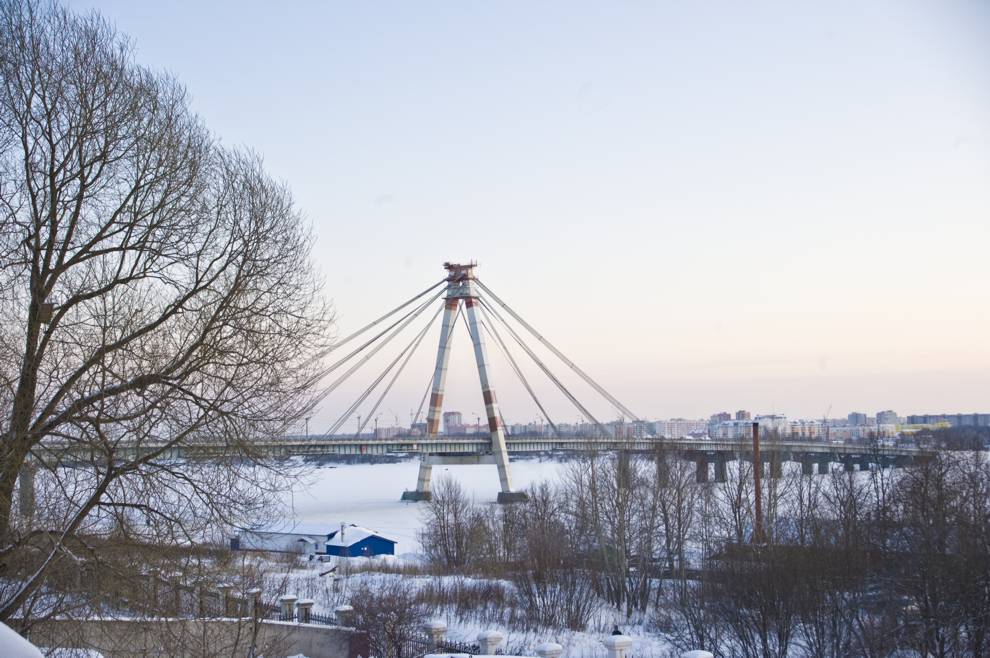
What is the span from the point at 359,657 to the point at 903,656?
25.4 ft

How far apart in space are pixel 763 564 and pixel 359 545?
14.1 meters

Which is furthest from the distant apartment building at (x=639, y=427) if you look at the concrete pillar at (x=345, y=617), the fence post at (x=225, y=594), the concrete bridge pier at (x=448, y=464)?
the fence post at (x=225, y=594)

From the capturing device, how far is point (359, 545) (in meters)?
25.7

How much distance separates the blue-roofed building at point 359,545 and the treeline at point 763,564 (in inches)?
52.7

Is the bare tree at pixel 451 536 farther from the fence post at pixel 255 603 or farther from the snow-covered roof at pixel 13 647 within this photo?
the snow-covered roof at pixel 13 647

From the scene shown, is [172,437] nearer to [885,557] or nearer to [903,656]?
[903,656]

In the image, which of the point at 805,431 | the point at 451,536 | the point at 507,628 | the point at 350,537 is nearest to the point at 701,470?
the point at 451,536

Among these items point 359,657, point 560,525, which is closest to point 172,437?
point 359,657

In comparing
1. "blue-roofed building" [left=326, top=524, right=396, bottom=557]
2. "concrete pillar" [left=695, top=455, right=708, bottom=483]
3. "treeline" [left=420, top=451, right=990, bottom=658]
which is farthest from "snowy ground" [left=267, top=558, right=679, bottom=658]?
"concrete pillar" [left=695, top=455, right=708, bottom=483]

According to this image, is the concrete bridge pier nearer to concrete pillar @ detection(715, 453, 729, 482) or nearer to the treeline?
the treeline

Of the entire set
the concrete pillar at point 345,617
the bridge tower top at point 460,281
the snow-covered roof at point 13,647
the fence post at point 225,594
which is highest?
the bridge tower top at point 460,281

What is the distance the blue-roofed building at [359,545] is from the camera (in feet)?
83.9

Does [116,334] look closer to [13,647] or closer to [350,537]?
[13,647]

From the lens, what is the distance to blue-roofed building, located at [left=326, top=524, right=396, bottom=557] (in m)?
25.6
